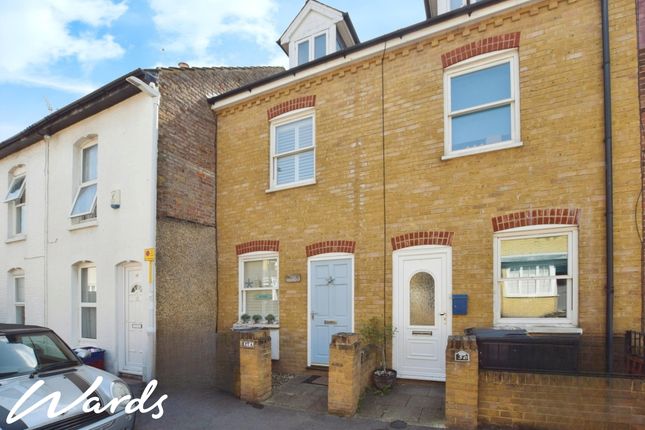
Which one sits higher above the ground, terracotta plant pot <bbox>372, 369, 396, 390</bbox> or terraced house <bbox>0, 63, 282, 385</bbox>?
terraced house <bbox>0, 63, 282, 385</bbox>

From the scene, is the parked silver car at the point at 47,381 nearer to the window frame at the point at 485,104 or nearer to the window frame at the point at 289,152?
the window frame at the point at 289,152

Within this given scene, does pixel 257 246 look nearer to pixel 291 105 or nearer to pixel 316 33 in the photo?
pixel 291 105

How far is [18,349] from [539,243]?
7.31m

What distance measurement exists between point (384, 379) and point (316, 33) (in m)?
7.90

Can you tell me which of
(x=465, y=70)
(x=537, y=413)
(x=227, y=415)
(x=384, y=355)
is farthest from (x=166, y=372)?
(x=465, y=70)

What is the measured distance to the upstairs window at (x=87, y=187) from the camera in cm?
930

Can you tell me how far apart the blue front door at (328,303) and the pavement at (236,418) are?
183cm

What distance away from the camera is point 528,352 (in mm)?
5391

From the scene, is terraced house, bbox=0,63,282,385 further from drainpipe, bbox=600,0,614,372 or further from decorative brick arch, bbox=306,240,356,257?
drainpipe, bbox=600,0,614,372

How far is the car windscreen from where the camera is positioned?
15.4ft

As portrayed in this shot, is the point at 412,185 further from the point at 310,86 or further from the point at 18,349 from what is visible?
the point at 18,349

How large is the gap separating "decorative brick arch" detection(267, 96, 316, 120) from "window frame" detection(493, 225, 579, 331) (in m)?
4.55

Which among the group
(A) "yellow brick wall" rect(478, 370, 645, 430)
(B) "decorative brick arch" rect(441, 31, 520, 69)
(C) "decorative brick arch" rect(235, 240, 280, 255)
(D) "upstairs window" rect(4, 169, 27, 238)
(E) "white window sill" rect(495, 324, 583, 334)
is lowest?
(A) "yellow brick wall" rect(478, 370, 645, 430)

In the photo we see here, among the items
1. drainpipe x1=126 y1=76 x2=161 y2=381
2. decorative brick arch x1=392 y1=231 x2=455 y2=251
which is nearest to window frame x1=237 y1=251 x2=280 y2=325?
drainpipe x1=126 y1=76 x2=161 y2=381
